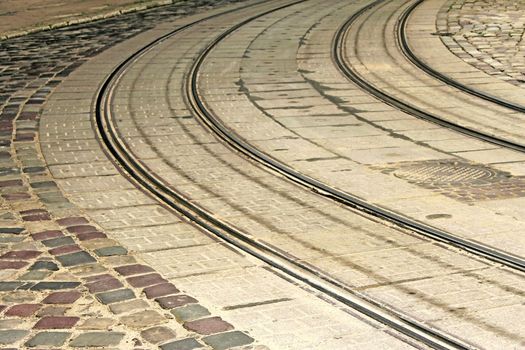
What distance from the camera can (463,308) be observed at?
6.98 metres

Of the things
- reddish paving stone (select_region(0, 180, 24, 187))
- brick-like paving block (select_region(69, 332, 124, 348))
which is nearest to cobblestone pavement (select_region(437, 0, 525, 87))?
reddish paving stone (select_region(0, 180, 24, 187))

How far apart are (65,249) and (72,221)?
93 cm

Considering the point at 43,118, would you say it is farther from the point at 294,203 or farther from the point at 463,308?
the point at 463,308

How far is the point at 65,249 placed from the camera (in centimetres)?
843

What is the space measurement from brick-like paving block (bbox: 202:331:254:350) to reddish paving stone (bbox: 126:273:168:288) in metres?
1.18

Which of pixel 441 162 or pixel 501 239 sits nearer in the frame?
pixel 501 239

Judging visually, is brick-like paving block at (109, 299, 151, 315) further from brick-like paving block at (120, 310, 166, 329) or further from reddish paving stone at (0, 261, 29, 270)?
reddish paving stone at (0, 261, 29, 270)

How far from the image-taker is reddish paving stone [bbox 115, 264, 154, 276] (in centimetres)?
780

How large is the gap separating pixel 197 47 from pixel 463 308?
16.1 metres

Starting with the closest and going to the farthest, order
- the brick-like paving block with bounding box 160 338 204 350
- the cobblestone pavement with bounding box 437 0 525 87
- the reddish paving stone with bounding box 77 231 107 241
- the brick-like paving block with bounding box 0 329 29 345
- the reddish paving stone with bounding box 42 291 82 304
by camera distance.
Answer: the brick-like paving block with bounding box 160 338 204 350 → the brick-like paving block with bounding box 0 329 29 345 → the reddish paving stone with bounding box 42 291 82 304 → the reddish paving stone with bounding box 77 231 107 241 → the cobblestone pavement with bounding box 437 0 525 87

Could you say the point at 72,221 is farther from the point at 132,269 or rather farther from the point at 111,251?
the point at 132,269

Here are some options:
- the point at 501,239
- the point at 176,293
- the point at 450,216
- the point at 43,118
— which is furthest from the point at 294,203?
the point at 43,118

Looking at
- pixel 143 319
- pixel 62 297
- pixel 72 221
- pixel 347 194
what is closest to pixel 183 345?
pixel 143 319

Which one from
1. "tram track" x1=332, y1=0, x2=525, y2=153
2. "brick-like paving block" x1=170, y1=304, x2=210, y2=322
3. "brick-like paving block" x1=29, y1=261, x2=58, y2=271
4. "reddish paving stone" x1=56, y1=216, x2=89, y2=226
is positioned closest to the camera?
"brick-like paving block" x1=170, y1=304, x2=210, y2=322
